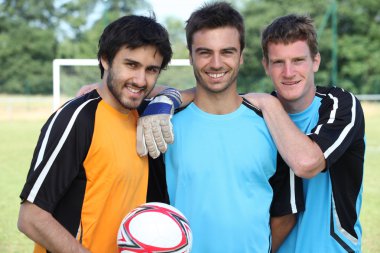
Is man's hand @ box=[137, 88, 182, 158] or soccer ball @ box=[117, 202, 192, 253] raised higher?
man's hand @ box=[137, 88, 182, 158]

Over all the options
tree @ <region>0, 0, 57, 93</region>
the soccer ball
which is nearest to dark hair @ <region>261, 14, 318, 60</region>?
the soccer ball

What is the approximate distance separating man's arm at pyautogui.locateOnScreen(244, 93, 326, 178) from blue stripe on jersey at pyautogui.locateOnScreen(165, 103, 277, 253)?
8 centimetres

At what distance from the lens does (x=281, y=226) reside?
115 inches

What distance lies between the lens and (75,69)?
18.9m

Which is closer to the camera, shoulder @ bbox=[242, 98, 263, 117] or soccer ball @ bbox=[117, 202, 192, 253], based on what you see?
soccer ball @ bbox=[117, 202, 192, 253]

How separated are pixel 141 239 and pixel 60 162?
51 centimetres

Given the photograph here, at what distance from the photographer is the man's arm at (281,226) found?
9.52ft

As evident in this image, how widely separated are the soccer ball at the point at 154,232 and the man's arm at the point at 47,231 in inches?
8.1

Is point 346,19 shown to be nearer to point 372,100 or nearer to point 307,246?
point 372,100

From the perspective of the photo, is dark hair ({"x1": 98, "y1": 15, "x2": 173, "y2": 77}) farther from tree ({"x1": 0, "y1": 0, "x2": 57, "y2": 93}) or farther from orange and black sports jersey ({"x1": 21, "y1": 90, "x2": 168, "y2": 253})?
tree ({"x1": 0, "y1": 0, "x2": 57, "y2": 93})

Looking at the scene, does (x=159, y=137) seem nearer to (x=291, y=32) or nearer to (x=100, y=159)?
(x=100, y=159)

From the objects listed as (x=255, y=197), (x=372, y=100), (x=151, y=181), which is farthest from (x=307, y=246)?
(x=372, y=100)

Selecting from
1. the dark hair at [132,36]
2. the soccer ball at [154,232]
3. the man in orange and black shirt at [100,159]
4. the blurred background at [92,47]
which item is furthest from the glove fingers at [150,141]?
the blurred background at [92,47]

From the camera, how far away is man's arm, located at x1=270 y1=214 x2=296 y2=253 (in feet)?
9.52
